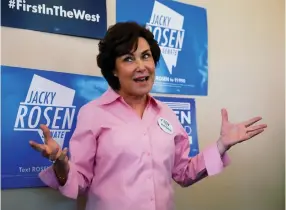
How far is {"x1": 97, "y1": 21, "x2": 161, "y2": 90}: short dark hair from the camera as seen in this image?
131 centimetres

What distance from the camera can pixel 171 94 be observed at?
5.74 feet

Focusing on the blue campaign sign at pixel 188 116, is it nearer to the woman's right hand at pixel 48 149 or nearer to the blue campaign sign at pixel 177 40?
the blue campaign sign at pixel 177 40

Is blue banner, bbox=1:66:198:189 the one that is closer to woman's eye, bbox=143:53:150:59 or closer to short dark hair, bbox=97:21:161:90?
short dark hair, bbox=97:21:161:90

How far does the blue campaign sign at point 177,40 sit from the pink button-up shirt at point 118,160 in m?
0.42

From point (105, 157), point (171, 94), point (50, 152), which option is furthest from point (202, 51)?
point (50, 152)

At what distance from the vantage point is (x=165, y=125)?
1.38 m

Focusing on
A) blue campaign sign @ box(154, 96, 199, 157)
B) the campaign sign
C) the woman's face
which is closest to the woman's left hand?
the woman's face

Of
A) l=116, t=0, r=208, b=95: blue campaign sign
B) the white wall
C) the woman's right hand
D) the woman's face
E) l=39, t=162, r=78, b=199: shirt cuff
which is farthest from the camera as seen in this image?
the white wall

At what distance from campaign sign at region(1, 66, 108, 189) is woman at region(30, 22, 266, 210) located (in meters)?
0.15

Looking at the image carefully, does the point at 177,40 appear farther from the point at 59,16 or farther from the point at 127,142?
the point at 127,142

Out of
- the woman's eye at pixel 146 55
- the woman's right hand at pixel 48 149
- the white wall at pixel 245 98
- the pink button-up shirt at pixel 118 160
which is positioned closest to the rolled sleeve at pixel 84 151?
the pink button-up shirt at pixel 118 160

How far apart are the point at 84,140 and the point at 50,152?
0.21m

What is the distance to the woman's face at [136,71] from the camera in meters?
1.31

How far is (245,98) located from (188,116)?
1.34 ft
